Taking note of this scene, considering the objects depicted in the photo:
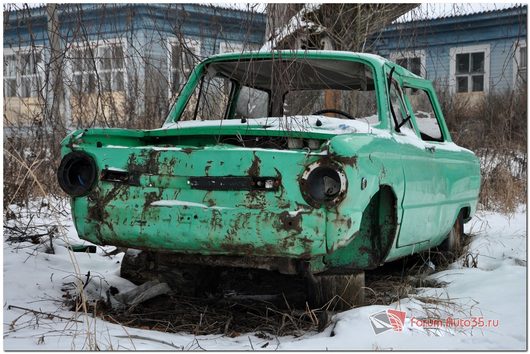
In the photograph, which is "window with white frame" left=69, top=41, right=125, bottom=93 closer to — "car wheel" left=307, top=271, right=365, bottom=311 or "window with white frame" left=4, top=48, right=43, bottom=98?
"window with white frame" left=4, top=48, right=43, bottom=98

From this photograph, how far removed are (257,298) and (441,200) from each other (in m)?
1.71

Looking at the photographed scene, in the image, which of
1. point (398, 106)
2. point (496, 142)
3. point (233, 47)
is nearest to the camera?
point (398, 106)

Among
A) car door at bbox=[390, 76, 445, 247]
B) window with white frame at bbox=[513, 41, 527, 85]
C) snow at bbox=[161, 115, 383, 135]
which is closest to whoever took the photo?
snow at bbox=[161, 115, 383, 135]

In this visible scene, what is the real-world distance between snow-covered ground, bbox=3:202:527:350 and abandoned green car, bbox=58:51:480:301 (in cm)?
38

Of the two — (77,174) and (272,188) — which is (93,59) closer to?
(77,174)

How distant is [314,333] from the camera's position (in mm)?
3703

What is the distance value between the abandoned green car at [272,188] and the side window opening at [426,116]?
84 centimetres

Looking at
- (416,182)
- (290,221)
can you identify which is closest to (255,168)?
(290,221)

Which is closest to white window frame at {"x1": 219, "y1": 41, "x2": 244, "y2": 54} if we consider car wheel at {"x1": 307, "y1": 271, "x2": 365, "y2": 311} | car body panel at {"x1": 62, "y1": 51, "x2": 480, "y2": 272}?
car body panel at {"x1": 62, "y1": 51, "x2": 480, "y2": 272}

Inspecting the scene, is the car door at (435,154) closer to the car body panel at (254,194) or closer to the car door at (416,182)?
the car door at (416,182)

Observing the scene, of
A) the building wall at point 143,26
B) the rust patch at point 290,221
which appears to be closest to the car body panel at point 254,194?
the rust patch at point 290,221

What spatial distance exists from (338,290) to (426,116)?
99.7 inches

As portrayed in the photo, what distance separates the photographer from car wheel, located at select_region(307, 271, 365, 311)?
3.97m

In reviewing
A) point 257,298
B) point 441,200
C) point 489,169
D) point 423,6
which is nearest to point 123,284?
point 257,298
